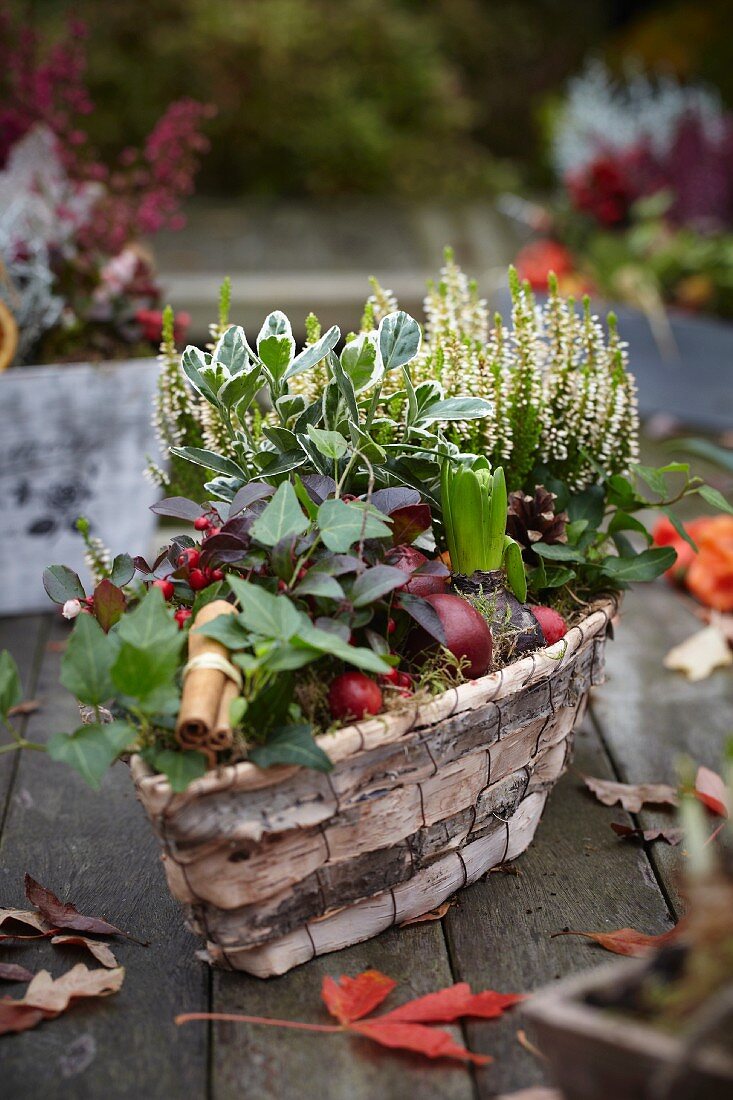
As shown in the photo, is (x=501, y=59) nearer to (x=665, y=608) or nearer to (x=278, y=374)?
(x=665, y=608)

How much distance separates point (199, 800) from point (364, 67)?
458 cm

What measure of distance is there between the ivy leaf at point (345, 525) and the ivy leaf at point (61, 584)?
294mm

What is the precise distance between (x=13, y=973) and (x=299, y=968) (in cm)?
30

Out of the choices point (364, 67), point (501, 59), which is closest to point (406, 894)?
point (364, 67)

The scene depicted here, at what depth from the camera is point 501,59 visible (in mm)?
5695

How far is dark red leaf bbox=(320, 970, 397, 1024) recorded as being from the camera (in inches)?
39.8

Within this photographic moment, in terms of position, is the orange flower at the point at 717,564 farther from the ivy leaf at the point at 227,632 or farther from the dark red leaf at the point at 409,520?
the ivy leaf at the point at 227,632

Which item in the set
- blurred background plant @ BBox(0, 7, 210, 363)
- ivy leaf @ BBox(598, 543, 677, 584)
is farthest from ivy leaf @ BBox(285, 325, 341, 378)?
blurred background plant @ BBox(0, 7, 210, 363)

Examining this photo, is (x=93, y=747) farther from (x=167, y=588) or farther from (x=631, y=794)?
(x=631, y=794)

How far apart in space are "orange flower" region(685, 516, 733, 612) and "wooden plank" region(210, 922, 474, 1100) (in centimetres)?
113

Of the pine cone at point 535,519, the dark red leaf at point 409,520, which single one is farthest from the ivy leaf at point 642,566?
the dark red leaf at point 409,520

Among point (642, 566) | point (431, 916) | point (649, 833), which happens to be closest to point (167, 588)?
point (431, 916)

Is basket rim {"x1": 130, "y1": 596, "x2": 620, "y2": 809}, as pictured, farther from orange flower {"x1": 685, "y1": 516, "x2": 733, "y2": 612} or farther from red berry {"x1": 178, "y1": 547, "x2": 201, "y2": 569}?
orange flower {"x1": 685, "y1": 516, "x2": 733, "y2": 612}

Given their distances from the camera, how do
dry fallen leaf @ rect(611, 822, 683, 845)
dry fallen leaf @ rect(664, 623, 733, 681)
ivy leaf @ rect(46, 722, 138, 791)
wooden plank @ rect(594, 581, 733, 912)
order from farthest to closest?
dry fallen leaf @ rect(664, 623, 733, 681) < wooden plank @ rect(594, 581, 733, 912) < dry fallen leaf @ rect(611, 822, 683, 845) < ivy leaf @ rect(46, 722, 138, 791)
